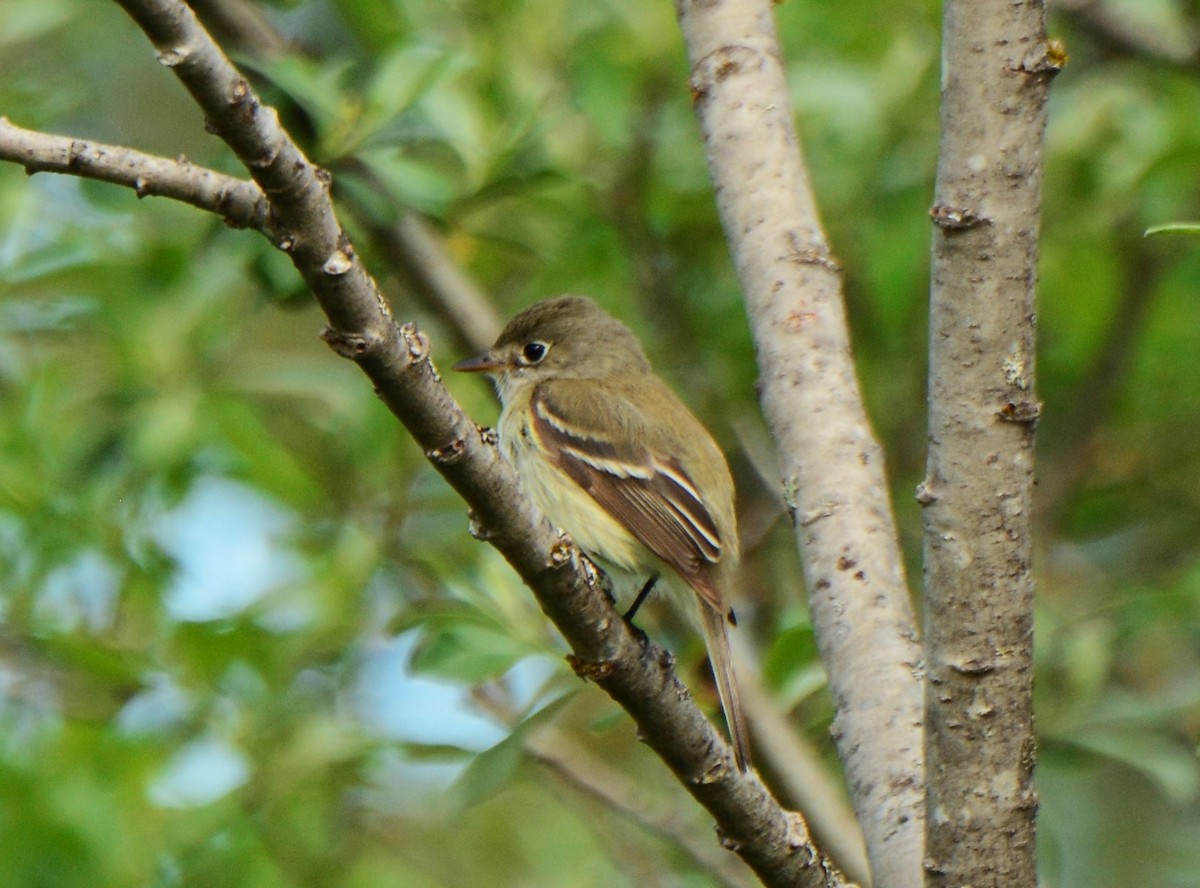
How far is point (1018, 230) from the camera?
7.35ft

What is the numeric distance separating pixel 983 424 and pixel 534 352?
325 centimetres

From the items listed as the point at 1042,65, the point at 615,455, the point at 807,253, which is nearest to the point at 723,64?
the point at 807,253

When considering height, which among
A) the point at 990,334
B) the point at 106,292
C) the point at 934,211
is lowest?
the point at 990,334

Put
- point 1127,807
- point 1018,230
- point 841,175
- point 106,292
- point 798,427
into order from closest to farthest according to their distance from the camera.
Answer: point 1018,230 → point 798,427 → point 106,292 → point 841,175 → point 1127,807

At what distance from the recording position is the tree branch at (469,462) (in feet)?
6.40

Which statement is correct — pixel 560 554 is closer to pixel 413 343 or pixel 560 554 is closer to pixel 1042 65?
pixel 413 343

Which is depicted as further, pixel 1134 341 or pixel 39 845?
pixel 1134 341

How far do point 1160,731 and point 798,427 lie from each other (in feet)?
7.49

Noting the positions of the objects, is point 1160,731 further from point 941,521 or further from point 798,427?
point 941,521

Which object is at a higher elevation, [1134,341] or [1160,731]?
[1134,341]

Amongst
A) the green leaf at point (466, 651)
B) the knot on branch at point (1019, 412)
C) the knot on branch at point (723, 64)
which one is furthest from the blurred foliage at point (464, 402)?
the knot on branch at point (1019, 412)

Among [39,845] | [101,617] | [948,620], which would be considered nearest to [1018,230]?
[948,620]

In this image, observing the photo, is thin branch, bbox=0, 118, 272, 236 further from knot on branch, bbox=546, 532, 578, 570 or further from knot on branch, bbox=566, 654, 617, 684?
knot on branch, bbox=566, 654, 617, 684

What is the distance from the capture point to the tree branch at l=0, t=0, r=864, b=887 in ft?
6.40
